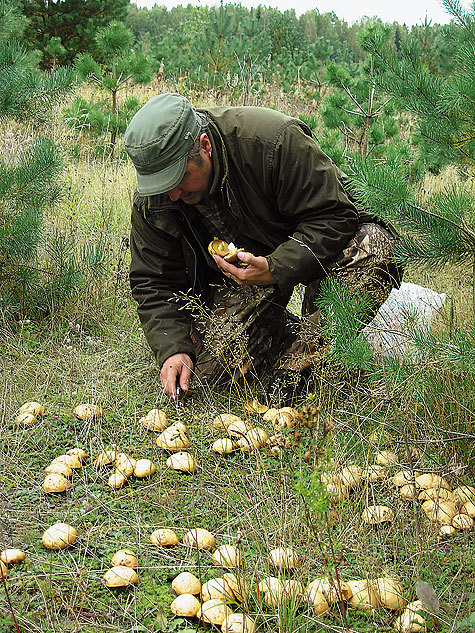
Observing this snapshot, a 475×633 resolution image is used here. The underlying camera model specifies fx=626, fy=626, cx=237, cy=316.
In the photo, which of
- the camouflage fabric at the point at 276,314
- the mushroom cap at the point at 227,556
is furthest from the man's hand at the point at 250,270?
the mushroom cap at the point at 227,556

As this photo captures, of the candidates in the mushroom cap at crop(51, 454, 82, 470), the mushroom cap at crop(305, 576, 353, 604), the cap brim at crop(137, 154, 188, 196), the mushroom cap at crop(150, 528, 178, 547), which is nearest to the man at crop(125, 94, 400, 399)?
the cap brim at crop(137, 154, 188, 196)

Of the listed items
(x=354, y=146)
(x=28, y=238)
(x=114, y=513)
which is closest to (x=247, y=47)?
(x=354, y=146)

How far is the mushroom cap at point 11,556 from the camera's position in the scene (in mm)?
2186

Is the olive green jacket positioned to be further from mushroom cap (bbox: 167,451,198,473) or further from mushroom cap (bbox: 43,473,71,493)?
mushroom cap (bbox: 43,473,71,493)

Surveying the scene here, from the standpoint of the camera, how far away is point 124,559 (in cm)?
218

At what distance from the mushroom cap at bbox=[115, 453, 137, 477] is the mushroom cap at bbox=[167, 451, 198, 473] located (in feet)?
0.54

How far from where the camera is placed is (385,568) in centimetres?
209

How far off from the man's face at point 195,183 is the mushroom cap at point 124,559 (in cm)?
167

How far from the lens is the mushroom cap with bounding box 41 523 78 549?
228cm

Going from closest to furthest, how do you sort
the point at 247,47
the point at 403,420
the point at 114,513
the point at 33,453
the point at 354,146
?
the point at 114,513 → the point at 403,420 → the point at 33,453 → the point at 354,146 → the point at 247,47

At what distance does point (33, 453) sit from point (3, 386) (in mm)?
622

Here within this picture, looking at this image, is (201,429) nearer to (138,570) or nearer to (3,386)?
(138,570)

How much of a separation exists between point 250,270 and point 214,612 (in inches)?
66.1

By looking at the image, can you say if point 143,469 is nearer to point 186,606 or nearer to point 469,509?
point 186,606
